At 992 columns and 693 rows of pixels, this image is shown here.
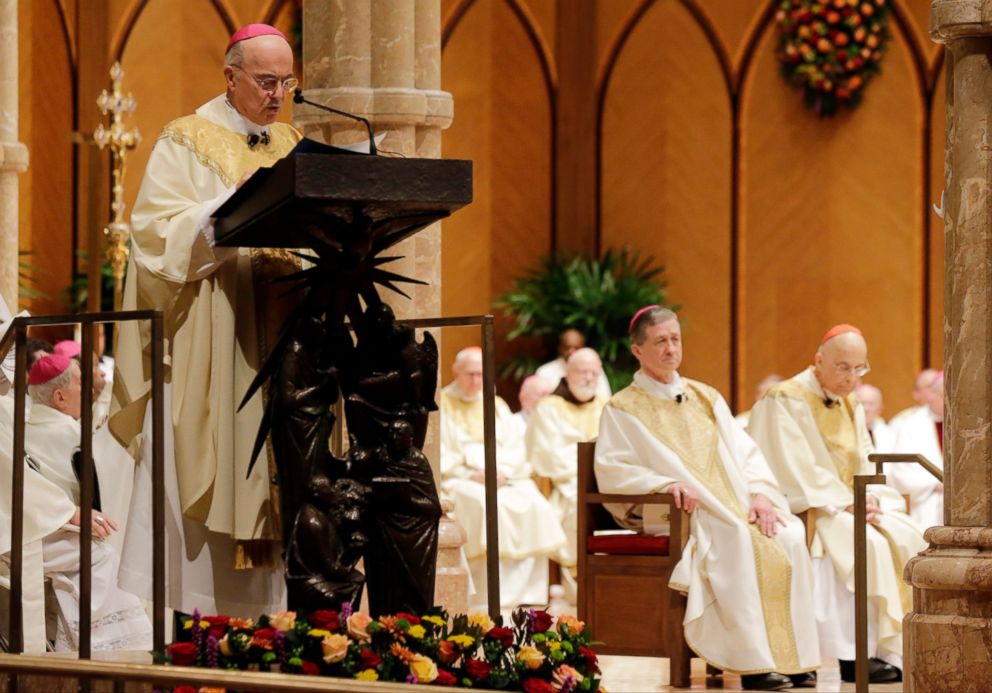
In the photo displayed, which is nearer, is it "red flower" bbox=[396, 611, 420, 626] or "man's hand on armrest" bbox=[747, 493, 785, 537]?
"red flower" bbox=[396, 611, 420, 626]

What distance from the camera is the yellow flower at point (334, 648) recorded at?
452 centimetres

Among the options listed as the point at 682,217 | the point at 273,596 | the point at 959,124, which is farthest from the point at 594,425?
the point at 273,596

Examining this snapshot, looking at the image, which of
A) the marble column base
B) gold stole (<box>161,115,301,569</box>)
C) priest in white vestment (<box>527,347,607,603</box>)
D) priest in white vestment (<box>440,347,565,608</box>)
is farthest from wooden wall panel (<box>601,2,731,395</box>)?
gold stole (<box>161,115,301,569</box>)

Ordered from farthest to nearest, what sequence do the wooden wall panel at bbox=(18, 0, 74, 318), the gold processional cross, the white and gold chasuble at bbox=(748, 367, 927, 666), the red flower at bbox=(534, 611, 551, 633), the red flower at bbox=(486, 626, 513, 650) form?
the wooden wall panel at bbox=(18, 0, 74, 318) < the gold processional cross < the white and gold chasuble at bbox=(748, 367, 927, 666) < the red flower at bbox=(534, 611, 551, 633) < the red flower at bbox=(486, 626, 513, 650)

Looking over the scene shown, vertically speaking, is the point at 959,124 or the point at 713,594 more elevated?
the point at 959,124

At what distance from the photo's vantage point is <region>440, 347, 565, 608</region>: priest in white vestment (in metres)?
11.0

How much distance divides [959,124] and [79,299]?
9.28 metres

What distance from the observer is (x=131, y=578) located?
514 centimetres

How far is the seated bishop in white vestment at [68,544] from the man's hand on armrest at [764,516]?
2.86m

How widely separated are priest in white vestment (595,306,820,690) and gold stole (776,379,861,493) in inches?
20.7

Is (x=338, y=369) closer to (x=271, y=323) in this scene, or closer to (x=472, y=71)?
(x=271, y=323)

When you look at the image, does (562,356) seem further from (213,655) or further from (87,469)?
(213,655)

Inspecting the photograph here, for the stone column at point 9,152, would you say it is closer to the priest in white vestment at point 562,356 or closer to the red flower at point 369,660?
the red flower at point 369,660

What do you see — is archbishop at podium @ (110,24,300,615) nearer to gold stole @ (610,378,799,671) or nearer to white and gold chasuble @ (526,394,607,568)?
gold stole @ (610,378,799,671)
